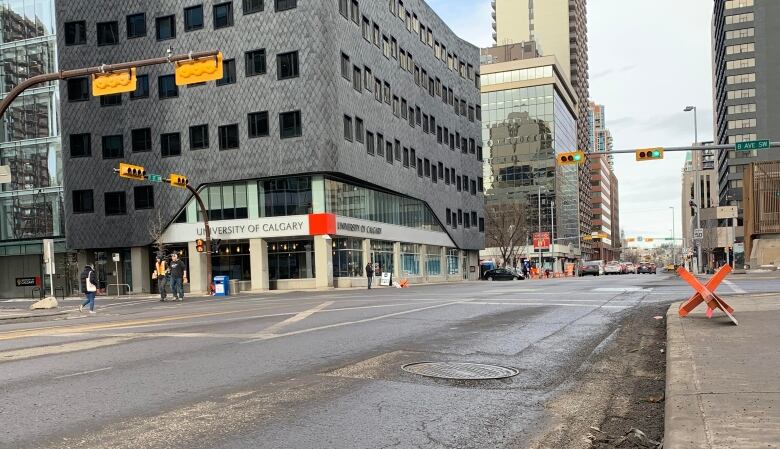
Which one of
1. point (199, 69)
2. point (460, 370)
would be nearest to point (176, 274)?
point (199, 69)

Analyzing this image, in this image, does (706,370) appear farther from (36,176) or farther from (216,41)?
(36,176)

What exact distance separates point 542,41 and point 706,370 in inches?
6479

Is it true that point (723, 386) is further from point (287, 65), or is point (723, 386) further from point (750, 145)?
point (287, 65)

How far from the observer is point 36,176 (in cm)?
5106

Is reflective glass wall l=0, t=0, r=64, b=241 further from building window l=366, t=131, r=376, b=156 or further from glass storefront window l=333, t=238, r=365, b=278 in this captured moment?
building window l=366, t=131, r=376, b=156

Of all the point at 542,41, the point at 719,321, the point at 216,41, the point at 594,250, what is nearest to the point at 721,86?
the point at 542,41

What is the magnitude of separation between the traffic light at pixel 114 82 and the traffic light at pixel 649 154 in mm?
20842

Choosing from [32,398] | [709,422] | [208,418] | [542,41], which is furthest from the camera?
[542,41]

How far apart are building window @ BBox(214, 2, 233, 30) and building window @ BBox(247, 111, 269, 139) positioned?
6861 millimetres

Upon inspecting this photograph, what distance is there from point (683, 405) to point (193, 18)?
47.0 metres

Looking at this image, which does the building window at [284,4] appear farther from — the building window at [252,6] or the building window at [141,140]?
the building window at [141,140]

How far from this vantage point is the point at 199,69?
52.2ft

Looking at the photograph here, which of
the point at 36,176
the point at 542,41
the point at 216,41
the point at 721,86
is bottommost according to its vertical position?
the point at 36,176

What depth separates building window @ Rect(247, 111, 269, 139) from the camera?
43375mm
